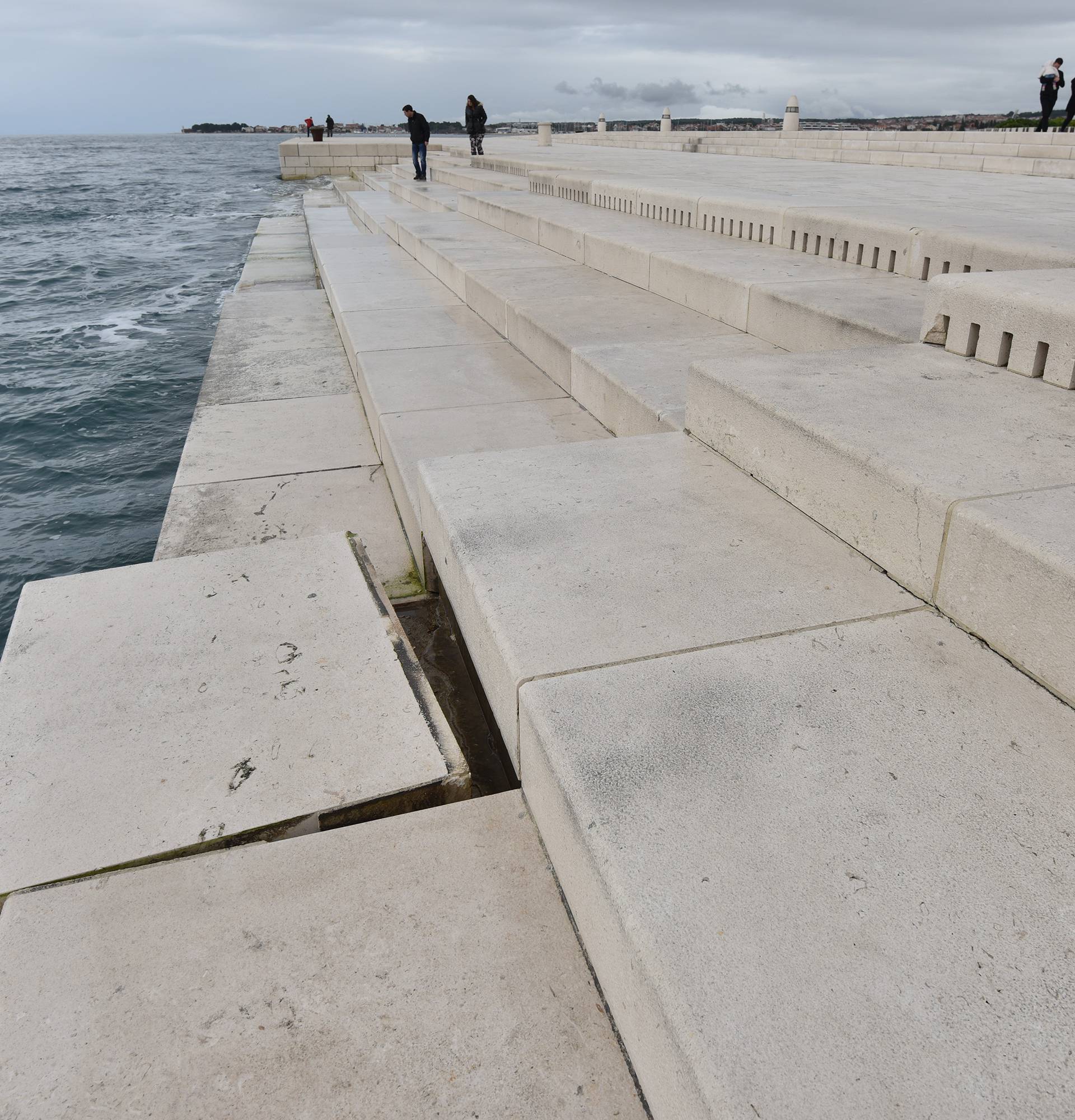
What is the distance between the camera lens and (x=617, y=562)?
7.45 ft

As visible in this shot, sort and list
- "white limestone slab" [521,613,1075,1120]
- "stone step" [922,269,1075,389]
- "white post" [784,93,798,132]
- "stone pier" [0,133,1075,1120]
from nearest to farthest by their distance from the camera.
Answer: "white limestone slab" [521,613,1075,1120], "stone pier" [0,133,1075,1120], "stone step" [922,269,1075,389], "white post" [784,93,798,132]

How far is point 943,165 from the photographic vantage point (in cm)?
1400

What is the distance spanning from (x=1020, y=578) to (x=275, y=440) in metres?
4.33

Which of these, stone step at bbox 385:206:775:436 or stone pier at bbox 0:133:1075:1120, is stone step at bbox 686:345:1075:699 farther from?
stone step at bbox 385:206:775:436

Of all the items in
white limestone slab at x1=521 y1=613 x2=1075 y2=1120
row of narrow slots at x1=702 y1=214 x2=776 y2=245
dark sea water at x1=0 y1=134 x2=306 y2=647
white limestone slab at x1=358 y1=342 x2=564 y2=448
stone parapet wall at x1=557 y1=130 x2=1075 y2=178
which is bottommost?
dark sea water at x1=0 y1=134 x2=306 y2=647

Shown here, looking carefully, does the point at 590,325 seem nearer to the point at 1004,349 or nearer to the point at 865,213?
the point at 865,213

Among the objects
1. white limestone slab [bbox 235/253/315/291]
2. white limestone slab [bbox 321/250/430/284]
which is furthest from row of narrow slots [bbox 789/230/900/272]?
white limestone slab [bbox 235/253/315/291]

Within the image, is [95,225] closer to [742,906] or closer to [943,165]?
[943,165]

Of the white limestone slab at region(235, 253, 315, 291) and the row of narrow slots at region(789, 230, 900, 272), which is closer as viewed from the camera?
the row of narrow slots at region(789, 230, 900, 272)

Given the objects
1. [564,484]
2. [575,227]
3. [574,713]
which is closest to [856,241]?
[575,227]

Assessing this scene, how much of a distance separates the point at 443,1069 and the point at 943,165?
52.6 ft

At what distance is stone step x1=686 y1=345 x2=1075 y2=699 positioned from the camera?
1759mm

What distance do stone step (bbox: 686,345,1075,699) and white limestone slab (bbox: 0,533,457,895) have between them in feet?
3.95

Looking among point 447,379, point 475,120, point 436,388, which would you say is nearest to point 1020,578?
point 436,388
